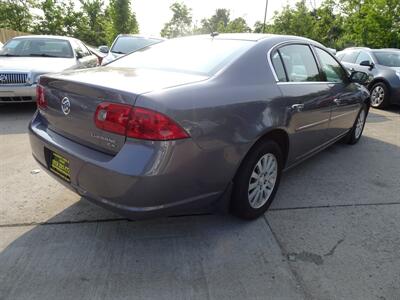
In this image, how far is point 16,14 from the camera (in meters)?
30.9

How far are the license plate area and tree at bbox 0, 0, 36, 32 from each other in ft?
111

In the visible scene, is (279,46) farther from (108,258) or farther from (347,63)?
(347,63)

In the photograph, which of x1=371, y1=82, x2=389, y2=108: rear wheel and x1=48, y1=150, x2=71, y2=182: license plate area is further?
x1=371, y1=82, x2=389, y2=108: rear wheel

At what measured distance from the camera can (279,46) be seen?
122 inches

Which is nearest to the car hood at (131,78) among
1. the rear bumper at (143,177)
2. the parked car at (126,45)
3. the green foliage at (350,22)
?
the rear bumper at (143,177)

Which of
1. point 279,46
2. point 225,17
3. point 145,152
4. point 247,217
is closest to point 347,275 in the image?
point 247,217

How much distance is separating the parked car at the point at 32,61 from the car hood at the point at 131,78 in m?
3.84

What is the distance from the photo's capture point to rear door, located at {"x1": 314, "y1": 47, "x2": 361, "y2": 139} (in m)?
3.83

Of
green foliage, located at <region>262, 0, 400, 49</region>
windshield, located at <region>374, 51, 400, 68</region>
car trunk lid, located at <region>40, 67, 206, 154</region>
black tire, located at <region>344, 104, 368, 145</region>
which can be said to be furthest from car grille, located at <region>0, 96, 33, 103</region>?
green foliage, located at <region>262, 0, 400, 49</region>

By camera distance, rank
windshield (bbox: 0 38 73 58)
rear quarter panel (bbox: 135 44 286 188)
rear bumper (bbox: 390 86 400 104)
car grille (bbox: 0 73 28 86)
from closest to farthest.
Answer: rear quarter panel (bbox: 135 44 286 188) → car grille (bbox: 0 73 28 86) → windshield (bbox: 0 38 73 58) → rear bumper (bbox: 390 86 400 104)

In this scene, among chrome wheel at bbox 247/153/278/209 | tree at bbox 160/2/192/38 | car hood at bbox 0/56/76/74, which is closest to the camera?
chrome wheel at bbox 247/153/278/209

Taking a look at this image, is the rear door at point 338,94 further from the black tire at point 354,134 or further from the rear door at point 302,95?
the black tire at point 354,134

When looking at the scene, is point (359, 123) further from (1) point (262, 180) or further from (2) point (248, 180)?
(2) point (248, 180)

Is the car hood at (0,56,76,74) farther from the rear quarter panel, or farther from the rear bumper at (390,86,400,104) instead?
the rear bumper at (390,86,400,104)
